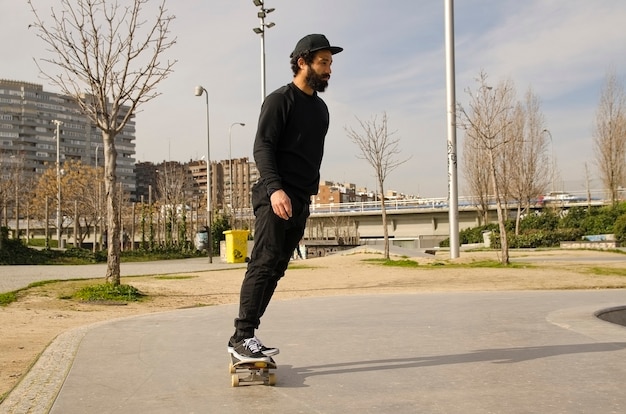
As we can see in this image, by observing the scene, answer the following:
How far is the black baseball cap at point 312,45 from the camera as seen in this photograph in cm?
405

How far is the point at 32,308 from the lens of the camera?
9367 millimetres

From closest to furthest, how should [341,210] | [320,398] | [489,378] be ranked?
[320,398], [489,378], [341,210]

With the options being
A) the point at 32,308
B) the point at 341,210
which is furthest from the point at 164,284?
the point at 341,210

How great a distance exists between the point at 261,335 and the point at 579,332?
2.79 m

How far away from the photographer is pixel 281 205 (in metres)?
3.71

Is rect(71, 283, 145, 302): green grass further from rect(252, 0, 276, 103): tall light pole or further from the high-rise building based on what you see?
the high-rise building

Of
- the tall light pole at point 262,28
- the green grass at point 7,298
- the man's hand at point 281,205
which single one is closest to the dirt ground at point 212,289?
the green grass at point 7,298

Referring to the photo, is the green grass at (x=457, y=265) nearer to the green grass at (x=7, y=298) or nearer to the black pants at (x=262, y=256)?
the green grass at (x=7, y=298)

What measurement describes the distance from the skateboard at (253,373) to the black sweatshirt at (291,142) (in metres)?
1.09

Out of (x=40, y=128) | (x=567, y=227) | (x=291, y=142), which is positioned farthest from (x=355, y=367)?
(x=40, y=128)

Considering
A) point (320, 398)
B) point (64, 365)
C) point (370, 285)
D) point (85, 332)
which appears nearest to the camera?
point (320, 398)

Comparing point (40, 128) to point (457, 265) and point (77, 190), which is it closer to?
point (77, 190)

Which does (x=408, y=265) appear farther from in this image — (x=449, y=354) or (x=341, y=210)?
(x=341, y=210)

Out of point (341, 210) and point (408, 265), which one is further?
point (341, 210)
